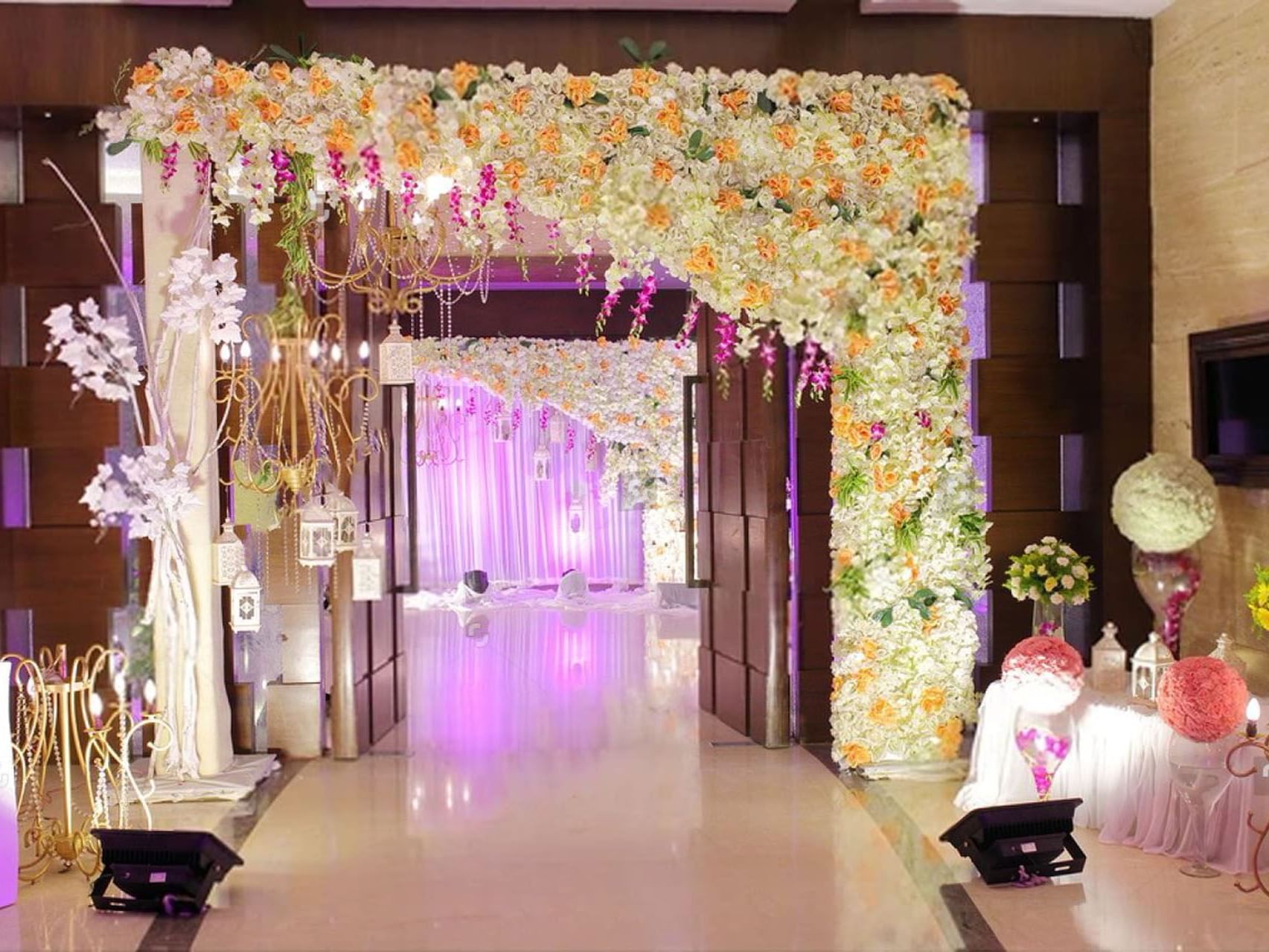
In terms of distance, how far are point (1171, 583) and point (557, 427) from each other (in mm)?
9696

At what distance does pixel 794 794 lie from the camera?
556cm

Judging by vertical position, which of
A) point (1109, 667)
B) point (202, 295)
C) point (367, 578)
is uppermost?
point (202, 295)

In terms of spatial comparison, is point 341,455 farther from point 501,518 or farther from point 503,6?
point 501,518

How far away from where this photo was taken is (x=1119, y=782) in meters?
4.81

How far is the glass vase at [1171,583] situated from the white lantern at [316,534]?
10.7ft

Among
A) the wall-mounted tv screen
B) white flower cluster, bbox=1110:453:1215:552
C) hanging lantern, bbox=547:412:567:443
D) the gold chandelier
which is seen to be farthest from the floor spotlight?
hanging lantern, bbox=547:412:567:443

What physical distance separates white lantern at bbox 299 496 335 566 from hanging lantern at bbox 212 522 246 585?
58 cm

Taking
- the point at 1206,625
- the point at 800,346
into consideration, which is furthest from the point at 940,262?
the point at 1206,625

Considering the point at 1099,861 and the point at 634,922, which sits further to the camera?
the point at 1099,861

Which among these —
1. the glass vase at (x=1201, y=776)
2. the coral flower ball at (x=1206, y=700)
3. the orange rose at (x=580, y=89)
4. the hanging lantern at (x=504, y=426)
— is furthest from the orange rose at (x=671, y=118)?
the hanging lantern at (x=504, y=426)

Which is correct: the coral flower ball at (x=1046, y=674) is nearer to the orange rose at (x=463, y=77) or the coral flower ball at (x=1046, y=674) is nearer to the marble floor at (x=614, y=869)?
the marble floor at (x=614, y=869)

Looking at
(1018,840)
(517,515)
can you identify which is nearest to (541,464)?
(517,515)

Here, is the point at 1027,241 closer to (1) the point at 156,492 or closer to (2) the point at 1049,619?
(2) the point at 1049,619

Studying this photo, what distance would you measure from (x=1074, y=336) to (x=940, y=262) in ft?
5.06
